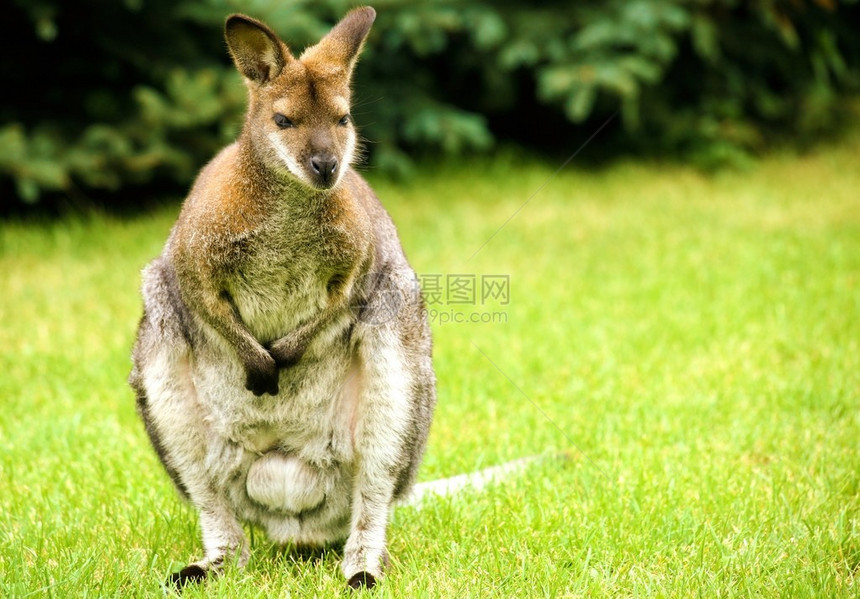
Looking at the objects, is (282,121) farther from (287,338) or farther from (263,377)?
(263,377)

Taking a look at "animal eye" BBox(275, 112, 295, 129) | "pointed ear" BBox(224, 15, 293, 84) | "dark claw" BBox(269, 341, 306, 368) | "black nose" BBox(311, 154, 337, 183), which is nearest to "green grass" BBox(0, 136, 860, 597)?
"dark claw" BBox(269, 341, 306, 368)

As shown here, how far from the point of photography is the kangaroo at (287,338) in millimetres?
3375

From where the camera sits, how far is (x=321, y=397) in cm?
358

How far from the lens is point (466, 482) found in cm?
429

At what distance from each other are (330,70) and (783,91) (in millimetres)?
8886

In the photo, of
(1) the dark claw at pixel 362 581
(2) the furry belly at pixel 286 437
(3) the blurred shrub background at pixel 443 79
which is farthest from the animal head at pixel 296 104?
(3) the blurred shrub background at pixel 443 79

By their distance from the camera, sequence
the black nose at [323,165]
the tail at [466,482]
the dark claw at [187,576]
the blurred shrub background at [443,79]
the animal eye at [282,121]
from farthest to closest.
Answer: the blurred shrub background at [443,79] → the tail at [466,482] → the dark claw at [187,576] → the animal eye at [282,121] → the black nose at [323,165]

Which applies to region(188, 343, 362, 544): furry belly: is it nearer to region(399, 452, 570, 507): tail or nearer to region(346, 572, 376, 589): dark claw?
region(346, 572, 376, 589): dark claw

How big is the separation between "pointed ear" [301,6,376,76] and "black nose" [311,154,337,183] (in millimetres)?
412

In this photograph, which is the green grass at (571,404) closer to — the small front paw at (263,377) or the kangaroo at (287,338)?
the kangaroo at (287,338)

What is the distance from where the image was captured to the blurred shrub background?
7793mm

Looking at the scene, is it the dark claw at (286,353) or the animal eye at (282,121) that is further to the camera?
the dark claw at (286,353)

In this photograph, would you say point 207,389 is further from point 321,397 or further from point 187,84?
point 187,84

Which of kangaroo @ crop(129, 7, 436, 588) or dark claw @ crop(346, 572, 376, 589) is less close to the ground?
kangaroo @ crop(129, 7, 436, 588)
